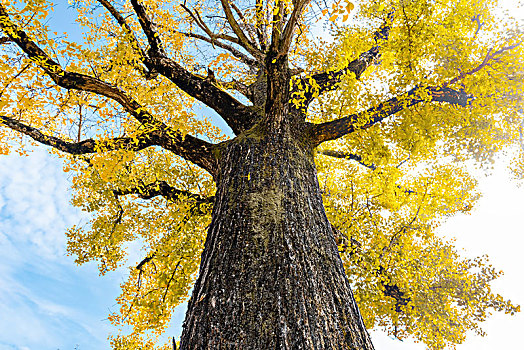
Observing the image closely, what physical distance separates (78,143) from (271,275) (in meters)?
5.15

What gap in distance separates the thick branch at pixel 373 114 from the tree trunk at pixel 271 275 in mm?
1462

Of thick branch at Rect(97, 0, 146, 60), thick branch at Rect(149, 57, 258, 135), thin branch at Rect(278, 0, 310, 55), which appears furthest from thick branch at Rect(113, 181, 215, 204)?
thin branch at Rect(278, 0, 310, 55)

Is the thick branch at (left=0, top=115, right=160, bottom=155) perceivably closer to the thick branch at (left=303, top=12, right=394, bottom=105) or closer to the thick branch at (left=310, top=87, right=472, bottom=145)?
the thick branch at (left=310, top=87, right=472, bottom=145)

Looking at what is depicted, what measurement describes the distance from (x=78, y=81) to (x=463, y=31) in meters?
7.35

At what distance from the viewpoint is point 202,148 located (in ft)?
14.8

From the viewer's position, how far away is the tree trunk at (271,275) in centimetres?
165

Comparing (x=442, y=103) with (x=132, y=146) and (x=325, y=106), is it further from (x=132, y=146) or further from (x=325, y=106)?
(x=132, y=146)

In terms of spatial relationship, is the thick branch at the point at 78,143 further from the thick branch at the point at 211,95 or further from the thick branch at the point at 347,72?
the thick branch at the point at 347,72

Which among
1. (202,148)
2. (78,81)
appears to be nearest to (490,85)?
(202,148)

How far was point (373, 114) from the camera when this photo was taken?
181 inches

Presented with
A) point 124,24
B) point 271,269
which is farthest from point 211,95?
point 271,269

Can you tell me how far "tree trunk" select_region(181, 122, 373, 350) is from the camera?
1.65m

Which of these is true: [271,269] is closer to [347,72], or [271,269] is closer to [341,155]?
[347,72]

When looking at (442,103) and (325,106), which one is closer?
(442,103)
